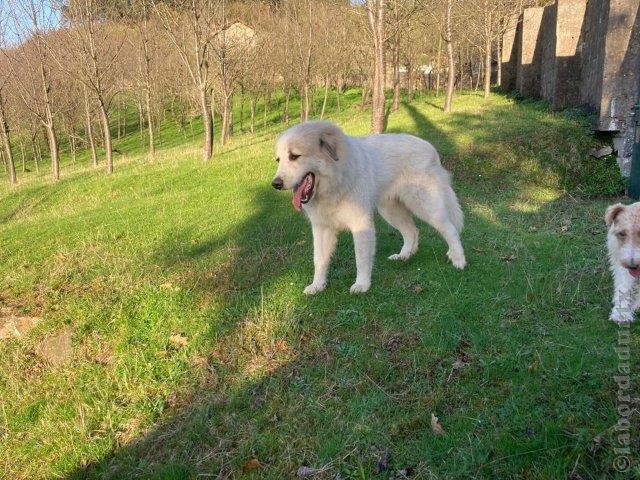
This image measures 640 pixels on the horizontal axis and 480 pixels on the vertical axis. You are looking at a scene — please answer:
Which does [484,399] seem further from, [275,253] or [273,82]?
[273,82]

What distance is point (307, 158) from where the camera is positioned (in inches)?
183

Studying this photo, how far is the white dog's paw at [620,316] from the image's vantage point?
4027 mm

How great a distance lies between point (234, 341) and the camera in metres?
4.71

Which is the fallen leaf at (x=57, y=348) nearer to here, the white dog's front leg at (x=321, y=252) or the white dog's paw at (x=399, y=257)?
the white dog's front leg at (x=321, y=252)

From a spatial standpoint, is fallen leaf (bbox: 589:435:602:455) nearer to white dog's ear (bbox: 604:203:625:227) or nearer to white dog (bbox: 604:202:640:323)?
white dog (bbox: 604:202:640:323)

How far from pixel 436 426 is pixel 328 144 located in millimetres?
2629

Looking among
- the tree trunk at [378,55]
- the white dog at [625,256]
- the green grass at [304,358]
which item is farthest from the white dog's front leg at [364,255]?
the tree trunk at [378,55]

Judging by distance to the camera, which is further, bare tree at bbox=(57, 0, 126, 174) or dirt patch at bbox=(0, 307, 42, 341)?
bare tree at bbox=(57, 0, 126, 174)

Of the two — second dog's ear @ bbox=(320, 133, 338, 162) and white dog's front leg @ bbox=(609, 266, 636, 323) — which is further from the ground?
second dog's ear @ bbox=(320, 133, 338, 162)

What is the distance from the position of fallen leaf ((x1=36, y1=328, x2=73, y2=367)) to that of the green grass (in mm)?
91

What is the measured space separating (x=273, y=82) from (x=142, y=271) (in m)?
26.7

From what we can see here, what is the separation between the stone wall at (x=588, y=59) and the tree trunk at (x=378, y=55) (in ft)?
17.5

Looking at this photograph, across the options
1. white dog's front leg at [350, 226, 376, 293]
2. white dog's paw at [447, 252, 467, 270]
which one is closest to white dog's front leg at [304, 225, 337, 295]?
white dog's front leg at [350, 226, 376, 293]

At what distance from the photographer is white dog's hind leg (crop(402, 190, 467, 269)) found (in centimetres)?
568
